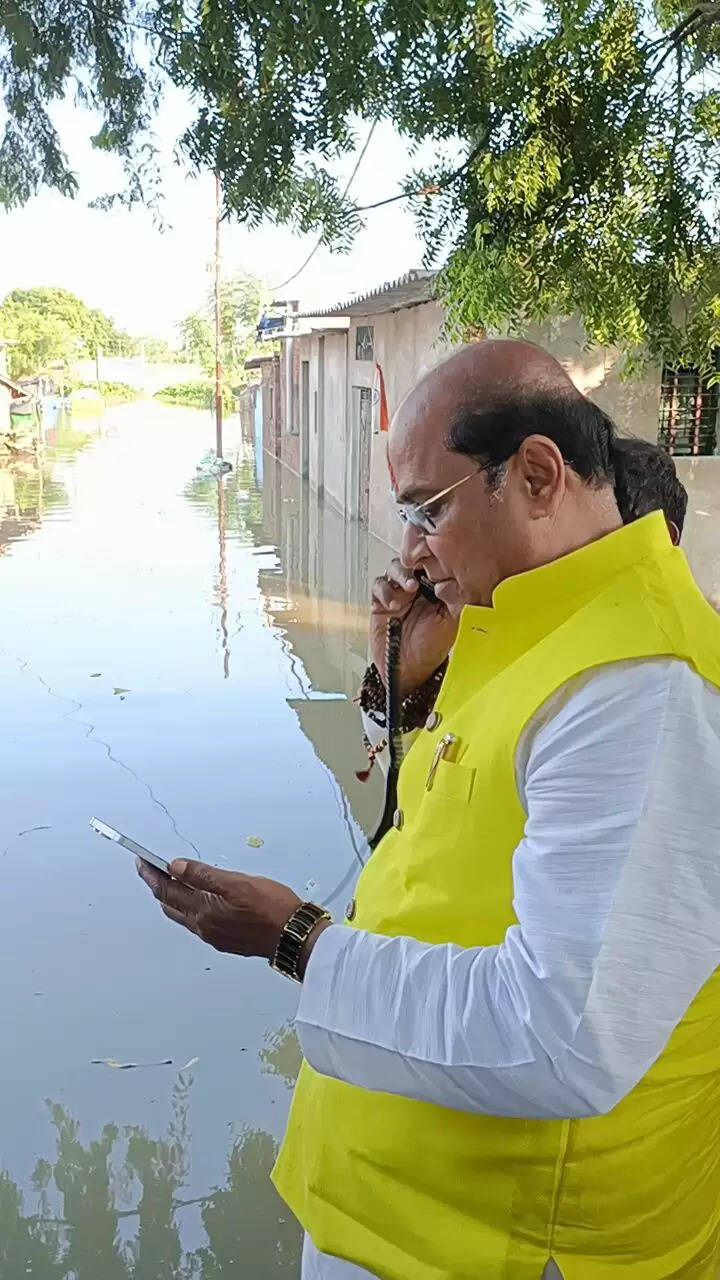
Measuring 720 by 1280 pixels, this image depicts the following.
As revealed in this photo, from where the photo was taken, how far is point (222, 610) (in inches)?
369

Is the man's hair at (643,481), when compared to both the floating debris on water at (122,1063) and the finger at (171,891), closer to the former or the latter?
the finger at (171,891)

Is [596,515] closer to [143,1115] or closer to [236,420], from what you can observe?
[143,1115]

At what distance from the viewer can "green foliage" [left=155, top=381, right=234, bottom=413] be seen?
59.6 m

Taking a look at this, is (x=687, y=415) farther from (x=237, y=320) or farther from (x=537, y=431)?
(x=237, y=320)

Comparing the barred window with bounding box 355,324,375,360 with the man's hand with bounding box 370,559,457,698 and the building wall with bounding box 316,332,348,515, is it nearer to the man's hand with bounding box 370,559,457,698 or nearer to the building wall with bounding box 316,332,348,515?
the building wall with bounding box 316,332,348,515

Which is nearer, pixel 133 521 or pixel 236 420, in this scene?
pixel 133 521

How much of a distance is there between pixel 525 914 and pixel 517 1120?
29cm

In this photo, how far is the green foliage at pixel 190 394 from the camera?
5962 centimetres

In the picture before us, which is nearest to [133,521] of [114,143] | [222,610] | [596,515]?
[222,610]

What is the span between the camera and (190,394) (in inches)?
2489

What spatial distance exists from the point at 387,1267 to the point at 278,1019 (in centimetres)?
242

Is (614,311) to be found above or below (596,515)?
above

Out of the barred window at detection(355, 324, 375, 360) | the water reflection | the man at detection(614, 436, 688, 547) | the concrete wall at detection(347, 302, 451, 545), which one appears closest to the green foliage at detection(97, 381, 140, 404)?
the barred window at detection(355, 324, 375, 360)

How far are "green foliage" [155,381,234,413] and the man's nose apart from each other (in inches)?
2252
